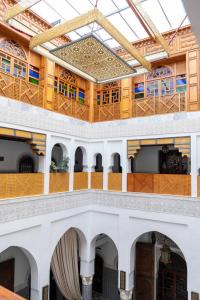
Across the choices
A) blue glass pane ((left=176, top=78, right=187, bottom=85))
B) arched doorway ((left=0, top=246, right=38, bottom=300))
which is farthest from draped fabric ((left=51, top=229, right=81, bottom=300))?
blue glass pane ((left=176, top=78, right=187, bottom=85))

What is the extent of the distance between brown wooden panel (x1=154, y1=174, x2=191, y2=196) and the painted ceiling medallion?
9.64 ft

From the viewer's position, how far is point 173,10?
5.93 meters

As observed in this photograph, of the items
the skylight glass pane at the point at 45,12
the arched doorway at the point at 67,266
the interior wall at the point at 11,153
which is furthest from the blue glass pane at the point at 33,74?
the arched doorway at the point at 67,266

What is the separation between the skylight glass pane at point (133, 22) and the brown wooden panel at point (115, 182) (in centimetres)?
420

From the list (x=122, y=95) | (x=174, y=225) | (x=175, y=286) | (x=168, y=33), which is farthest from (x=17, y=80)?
(x=175, y=286)

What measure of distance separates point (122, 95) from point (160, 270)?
20.9 feet

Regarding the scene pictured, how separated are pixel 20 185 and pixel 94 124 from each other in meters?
3.48

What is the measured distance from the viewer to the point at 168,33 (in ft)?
23.2

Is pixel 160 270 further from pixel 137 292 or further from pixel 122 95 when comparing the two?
pixel 122 95

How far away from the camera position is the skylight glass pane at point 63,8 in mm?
5867

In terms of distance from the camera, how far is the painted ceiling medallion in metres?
4.20

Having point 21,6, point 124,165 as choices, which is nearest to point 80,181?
point 124,165

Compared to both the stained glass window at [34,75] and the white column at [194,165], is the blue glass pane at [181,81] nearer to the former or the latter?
the white column at [194,165]

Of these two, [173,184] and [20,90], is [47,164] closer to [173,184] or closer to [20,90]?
[20,90]
